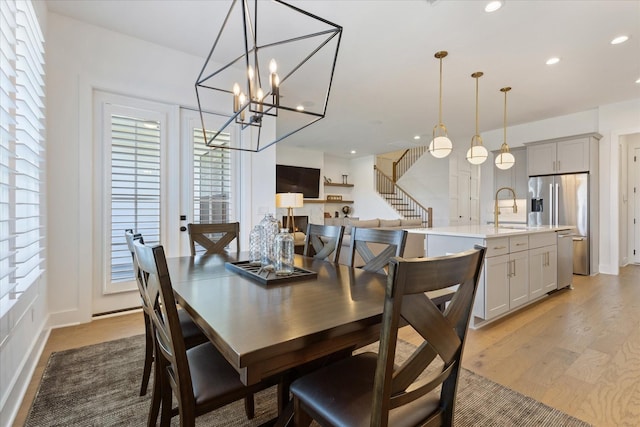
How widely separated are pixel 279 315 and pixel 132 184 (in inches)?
115

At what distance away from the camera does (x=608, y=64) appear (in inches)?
146

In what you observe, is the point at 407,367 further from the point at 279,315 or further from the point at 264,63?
the point at 264,63

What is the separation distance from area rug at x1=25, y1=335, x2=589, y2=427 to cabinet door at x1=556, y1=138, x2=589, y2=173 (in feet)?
16.5

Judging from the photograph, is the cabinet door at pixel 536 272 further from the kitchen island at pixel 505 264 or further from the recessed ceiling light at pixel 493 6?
the recessed ceiling light at pixel 493 6

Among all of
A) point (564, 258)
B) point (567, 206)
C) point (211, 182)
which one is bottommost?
point (564, 258)

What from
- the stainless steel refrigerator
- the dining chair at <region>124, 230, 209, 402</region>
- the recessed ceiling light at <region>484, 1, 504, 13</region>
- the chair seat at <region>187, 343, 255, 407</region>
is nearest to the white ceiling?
the recessed ceiling light at <region>484, 1, 504, 13</region>

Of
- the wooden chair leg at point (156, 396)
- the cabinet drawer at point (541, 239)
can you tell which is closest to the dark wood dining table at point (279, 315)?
the wooden chair leg at point (156, 396)

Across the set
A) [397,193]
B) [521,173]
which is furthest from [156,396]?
[397,193]

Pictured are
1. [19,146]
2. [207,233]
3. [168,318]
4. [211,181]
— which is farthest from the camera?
[211,181]

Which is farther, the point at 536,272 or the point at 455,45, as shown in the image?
the point at 536,272

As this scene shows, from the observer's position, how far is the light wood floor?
1.78m

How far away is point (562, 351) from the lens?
7.84 ft

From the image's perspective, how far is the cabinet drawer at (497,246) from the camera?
283 centimetres

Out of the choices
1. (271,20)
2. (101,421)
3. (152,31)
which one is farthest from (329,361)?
(152,31)
